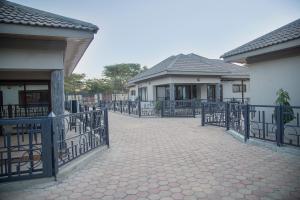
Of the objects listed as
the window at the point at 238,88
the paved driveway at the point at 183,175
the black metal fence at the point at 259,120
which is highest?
the window at the point at 238,88

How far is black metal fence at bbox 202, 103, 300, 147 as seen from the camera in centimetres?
646

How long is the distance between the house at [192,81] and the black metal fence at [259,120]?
574cm

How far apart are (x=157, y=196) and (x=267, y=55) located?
6.93 metres

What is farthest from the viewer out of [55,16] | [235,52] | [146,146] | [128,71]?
[128,71]

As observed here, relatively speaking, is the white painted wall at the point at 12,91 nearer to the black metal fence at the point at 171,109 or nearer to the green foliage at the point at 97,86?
the black metal fence at the point at 171,109

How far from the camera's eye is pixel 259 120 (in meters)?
7.67

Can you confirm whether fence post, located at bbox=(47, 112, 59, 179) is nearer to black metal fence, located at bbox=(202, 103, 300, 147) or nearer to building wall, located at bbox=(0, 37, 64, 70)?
building wall, located at bbox=(0, 37, 64, 70)

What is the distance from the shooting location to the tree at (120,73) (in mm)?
50312

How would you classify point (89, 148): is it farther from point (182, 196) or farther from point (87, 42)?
point (182, 196)

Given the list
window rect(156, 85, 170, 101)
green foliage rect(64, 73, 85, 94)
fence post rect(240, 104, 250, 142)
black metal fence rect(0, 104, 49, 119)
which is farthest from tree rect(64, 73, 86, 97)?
fence post rect(240, 104, 250, 142)

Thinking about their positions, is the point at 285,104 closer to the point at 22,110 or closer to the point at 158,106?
the point at 22,110

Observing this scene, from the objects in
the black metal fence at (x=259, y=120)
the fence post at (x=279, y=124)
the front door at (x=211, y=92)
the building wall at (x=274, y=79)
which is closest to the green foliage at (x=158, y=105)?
the black metal fence at (x=259, y=120)

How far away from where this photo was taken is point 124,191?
416 cm

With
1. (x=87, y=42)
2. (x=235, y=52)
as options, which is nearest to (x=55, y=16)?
(x=87, y=42)
